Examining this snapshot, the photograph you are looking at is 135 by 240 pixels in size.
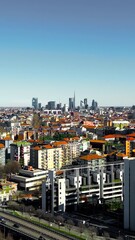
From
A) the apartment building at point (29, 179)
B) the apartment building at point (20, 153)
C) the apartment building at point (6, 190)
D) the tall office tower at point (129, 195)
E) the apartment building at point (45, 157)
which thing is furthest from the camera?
the apartment building at point (20, 153)

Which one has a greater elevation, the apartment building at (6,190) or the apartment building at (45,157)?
the apartment building at (45,157)

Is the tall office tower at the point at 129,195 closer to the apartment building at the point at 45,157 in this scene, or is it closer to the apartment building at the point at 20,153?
the apartment building at the point at 45,157

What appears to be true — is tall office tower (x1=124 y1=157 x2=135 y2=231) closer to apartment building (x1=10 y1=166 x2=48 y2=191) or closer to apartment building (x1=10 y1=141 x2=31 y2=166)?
apartment building (x1=10 y1=166 x2=48 y2=191)

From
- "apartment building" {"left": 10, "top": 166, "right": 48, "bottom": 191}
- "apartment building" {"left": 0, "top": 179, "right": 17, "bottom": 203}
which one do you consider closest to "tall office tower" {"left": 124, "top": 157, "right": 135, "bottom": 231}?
"apartment building" {"left": 0, "top": 179, "right": 17, "bottom": 203}

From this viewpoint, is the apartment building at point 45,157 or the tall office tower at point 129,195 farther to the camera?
the apartment building at point 45,157

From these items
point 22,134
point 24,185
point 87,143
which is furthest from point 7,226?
point 22,134

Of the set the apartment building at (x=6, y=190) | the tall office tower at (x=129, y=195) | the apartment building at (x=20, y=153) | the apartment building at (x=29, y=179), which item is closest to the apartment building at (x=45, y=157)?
the apartment building at (x=20, y=153)

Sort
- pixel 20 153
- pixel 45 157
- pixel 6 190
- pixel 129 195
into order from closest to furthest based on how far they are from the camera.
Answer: pixel 129 195
pixel 6 190
pixel 45 157
pixel 20 153

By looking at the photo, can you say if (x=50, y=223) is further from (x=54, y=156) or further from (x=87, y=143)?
(x=87, y=143)

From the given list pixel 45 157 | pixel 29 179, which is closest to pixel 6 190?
pixel 29 179

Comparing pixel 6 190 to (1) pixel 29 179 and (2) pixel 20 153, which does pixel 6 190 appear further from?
(2) pixel 20 153

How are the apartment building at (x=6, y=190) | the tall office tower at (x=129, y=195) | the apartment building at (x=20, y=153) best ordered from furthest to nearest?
1. the apartment building at (x=20, y=153)
2. the apartment building at (x=6, y=190)
3. the tall office tower at (x=129, y=195)
